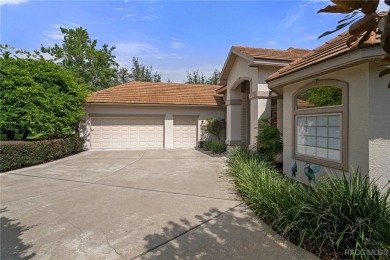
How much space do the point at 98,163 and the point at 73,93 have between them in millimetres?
5097

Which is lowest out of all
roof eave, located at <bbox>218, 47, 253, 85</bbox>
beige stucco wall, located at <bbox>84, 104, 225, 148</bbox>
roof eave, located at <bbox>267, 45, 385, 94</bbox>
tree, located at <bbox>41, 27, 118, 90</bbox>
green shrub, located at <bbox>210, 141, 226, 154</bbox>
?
green shrub, located at <bbox>210, 141, 226, 154</bbox>

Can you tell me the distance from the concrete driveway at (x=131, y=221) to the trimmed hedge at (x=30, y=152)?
76.2 inches

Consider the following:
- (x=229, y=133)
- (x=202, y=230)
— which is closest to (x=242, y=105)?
(x=229, y=133)

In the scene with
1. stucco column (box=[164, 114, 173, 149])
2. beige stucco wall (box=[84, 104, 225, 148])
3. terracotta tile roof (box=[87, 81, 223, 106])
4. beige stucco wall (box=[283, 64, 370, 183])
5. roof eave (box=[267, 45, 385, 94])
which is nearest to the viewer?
roof eave (box=[267, 45, 385, 94])

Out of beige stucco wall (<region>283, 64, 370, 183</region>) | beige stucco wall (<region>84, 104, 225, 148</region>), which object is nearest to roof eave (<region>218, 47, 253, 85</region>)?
beige stucco wall (<region>84, 104, 225, 148</region>)

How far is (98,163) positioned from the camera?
1060 centimetres

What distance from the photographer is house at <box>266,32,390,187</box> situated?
451 centimetres

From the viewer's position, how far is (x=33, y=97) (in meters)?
10.5

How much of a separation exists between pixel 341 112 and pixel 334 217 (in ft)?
9.46

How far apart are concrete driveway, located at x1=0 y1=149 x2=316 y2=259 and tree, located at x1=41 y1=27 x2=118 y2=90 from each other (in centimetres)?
2148

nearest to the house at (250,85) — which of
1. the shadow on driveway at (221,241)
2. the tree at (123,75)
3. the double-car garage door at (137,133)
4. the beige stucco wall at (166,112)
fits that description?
the beige stucco wall at (166,112)

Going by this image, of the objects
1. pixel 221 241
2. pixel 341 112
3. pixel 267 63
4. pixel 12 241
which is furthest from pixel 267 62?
pixel 12 241

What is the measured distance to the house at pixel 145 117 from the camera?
15258 mm

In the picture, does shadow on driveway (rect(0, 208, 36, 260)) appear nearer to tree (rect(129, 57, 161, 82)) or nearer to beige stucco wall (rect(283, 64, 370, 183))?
beige stucco wall (rect(283, 64, 370, 183))
